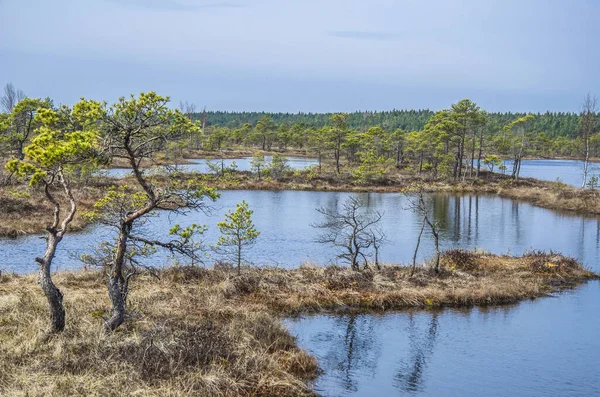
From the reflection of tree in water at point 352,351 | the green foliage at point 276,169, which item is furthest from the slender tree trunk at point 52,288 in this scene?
the green foliage at point 276,169

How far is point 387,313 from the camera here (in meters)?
23.0

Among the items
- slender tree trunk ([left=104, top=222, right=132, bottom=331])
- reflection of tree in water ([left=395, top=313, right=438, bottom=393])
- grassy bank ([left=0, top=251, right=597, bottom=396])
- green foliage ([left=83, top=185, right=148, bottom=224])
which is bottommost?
reflection of tree in water ([left=395, top=313, right=438, bottom=393])

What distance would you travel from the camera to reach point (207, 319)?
61.7 feet

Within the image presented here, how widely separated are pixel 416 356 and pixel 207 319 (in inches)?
292

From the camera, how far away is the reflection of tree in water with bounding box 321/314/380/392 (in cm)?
1730

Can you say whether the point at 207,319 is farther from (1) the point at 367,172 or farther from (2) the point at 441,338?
(1) the point at 367,172

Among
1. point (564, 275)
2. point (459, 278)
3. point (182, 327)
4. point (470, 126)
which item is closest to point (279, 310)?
point (182, 327)

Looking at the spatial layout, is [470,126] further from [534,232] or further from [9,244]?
[9,244]

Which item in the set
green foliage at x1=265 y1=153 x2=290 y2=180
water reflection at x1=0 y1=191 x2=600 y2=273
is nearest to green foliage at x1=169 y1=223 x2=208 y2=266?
water reflection at x1=0 y1=191 x2=600 y2=273

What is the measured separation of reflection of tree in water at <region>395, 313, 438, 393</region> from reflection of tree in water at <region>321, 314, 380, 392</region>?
98 cm

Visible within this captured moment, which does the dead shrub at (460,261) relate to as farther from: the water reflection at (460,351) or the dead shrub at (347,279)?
the dead shrub at (347,279)

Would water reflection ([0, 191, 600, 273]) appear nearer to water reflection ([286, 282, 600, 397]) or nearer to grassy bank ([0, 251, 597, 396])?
grassy bank ([0, 251, 597, 396])

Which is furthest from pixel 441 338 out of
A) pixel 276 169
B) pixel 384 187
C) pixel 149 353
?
pixel 384 187

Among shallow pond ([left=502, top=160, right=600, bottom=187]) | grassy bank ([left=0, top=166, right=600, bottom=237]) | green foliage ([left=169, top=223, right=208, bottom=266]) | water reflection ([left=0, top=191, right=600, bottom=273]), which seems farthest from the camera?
shallow pond ([left=502, top=160, right=600, bottom=187])
